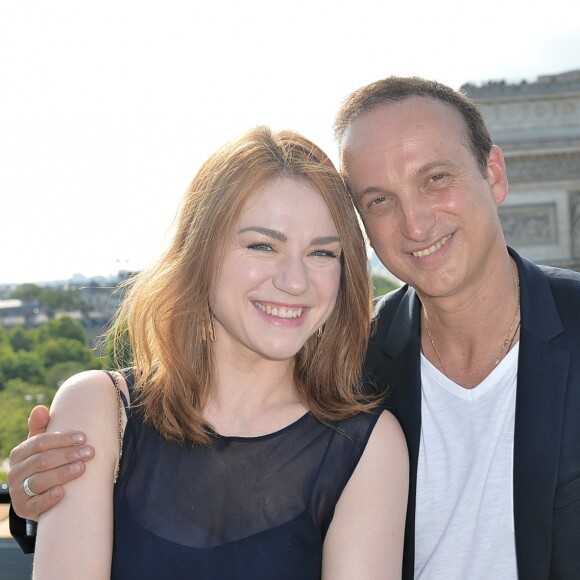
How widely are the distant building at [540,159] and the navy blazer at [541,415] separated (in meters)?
12.4

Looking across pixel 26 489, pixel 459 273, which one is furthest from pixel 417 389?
pixel 26 489

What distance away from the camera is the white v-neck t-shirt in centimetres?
208

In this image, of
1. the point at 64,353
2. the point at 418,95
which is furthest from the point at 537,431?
the point at 64,353

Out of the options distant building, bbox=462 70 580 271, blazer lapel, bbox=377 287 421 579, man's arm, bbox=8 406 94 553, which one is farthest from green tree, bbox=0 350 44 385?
man's arm, bbox=8 406 94 553

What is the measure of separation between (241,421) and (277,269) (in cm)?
36

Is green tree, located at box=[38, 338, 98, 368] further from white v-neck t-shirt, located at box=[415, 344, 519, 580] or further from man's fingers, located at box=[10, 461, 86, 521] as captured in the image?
man's fingers, located at box=[10, 461, 86, 521]

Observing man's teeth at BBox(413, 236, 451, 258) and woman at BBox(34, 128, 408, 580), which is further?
man's teeth at BBox(413, 236, 451, 258)

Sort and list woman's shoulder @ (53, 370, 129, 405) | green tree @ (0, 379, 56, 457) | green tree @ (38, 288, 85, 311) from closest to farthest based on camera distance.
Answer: woman's shoulder @ (53, 370, 129, 405) < green tree @ (0, 379, 56, 457) < green tree @ (38, 288, 85, 311)

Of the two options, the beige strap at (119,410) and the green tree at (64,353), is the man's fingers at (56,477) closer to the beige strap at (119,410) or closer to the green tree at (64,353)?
the beige strap at (119,410)

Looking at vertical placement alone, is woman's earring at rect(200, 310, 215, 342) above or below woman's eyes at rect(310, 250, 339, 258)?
below

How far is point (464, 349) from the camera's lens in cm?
234

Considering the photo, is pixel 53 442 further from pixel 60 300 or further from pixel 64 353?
pixel 60 300

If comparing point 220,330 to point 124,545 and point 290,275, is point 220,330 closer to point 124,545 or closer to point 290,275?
point 290,275

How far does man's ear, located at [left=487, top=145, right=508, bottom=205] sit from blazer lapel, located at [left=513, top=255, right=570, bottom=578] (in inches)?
14.8
